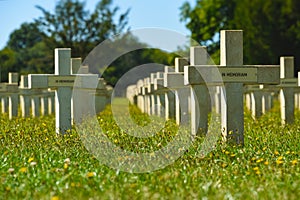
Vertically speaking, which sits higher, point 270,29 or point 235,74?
point 270,29

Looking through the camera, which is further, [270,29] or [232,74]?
[270,29]

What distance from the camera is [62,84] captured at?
1326 cm

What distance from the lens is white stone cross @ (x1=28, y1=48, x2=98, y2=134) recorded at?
13008 mm

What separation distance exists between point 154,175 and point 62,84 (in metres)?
6.05

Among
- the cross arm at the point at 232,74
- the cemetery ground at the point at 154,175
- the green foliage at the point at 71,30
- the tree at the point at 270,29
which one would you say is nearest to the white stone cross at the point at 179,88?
the cross arm at the point at 232,74

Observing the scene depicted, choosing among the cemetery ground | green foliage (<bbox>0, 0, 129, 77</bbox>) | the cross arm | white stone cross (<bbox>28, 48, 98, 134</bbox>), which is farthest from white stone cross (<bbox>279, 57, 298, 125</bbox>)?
green foliage (<bbox>0, 0, 129, 77</bbox>)

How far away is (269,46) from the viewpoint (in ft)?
145

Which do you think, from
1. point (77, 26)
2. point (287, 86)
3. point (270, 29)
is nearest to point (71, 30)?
point (77, 26)

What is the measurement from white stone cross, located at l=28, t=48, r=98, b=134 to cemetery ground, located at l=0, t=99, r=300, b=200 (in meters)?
2.63

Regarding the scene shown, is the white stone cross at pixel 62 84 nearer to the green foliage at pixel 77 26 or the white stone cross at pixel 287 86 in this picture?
the white stone cross at pixel 287 86

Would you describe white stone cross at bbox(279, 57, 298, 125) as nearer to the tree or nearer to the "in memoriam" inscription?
the "in memoriam" inscription

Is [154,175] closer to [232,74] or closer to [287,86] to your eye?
[232,74]

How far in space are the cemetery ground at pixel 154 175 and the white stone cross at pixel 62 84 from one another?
8.62 feet

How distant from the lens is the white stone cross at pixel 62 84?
→ 13.0 metres
